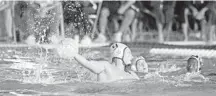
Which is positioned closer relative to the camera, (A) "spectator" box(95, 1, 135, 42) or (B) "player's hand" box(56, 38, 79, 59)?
(B) "player's hand" box(56, 38, 79, 59)

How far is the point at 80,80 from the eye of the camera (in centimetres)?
508

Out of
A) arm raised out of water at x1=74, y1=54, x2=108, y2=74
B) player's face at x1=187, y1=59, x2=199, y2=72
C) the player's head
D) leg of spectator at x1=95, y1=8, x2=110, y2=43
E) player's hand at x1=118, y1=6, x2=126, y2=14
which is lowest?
player's face at x1=187, y1=59, x2=199, y2=72

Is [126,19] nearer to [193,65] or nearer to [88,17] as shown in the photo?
[88,17]

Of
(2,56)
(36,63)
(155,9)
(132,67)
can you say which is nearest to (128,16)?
(155,9)

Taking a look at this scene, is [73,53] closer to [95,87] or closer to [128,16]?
[95,87]

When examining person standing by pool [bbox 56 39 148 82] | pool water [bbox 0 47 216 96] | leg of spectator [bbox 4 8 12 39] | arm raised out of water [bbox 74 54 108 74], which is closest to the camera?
arm raised out of water [bbox 74 54 108 74]

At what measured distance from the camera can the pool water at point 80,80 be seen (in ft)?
14.1

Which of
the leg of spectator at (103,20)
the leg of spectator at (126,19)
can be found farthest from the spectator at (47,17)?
the leg of spectator at (126,19)

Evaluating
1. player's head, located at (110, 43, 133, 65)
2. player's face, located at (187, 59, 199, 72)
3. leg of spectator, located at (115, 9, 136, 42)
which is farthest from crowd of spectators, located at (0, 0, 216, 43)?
player's head, located at (110, 43, 133, 65)

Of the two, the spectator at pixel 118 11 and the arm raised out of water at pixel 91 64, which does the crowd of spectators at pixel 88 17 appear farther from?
the arm raised out of water at pixel 91 64

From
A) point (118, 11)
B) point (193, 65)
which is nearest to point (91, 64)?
point (193, 65)

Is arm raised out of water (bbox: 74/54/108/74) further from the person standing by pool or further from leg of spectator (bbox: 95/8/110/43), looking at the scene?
leg of spectator (bbox: 95/8/110/43)

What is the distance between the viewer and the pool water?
430cm

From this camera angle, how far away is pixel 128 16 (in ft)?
33.7
